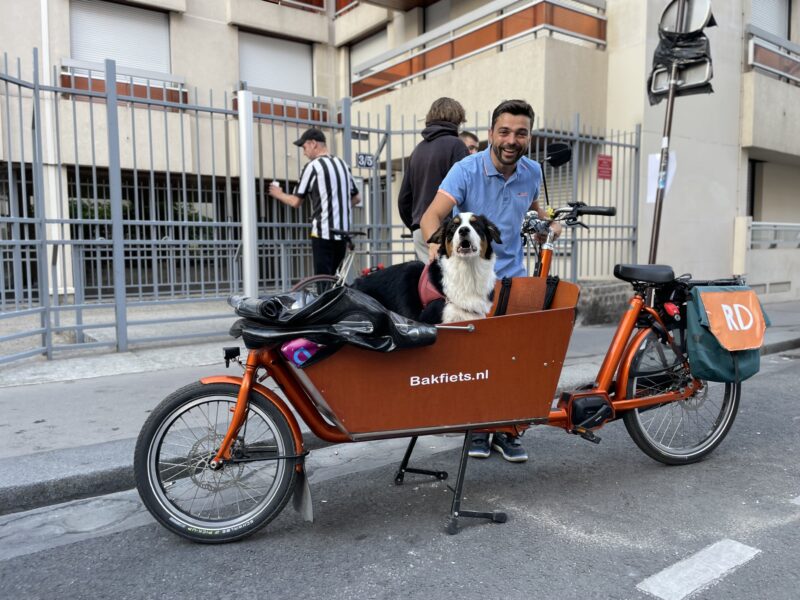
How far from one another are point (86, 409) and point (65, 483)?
4.48 feet

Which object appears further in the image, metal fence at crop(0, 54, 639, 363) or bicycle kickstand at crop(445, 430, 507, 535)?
metal fence at crop(0, 54, 639, 363)

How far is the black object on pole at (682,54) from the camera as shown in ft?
21.7

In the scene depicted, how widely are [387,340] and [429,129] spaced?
2.56m

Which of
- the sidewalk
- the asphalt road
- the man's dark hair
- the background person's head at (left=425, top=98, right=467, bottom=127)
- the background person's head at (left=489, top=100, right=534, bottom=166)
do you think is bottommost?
the asphalt road

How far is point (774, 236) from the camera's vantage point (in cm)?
1230

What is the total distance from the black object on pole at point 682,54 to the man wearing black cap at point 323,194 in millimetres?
3590

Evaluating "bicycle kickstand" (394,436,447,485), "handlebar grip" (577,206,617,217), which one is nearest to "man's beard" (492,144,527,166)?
"handlebar grip" (577,206,617,217)

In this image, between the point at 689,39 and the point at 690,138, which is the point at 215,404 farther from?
the point at 690,138

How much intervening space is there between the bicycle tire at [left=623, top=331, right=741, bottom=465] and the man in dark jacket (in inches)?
72.7

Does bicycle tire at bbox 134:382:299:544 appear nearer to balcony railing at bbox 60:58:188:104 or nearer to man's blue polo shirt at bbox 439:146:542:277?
man's blue polo shirt at bbox 439:146:542:277

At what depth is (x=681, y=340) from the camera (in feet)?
11.9

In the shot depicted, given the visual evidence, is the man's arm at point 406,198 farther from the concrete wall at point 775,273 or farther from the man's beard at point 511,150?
the concrete wall at point 775,273

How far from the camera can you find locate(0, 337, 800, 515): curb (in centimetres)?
328

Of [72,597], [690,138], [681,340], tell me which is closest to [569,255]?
[690,138]
